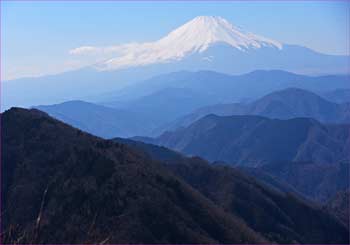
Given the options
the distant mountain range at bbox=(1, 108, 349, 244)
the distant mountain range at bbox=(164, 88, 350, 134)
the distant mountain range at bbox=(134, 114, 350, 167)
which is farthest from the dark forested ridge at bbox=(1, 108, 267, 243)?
the distant mountain range at bbox=(164, 88, 350, 134)

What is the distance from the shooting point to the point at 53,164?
23688 millimetres

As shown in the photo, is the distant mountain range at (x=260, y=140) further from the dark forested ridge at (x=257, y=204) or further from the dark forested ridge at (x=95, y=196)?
the dark forested ridge at (x=95, y=196)

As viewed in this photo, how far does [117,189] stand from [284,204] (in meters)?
13.5

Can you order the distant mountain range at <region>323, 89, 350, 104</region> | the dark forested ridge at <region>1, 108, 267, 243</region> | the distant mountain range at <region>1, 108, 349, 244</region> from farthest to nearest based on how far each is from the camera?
1. the distant mountain range at <region>323, 89, 350, 104</region>
2. the distant mountain range at <region>1, 108, 349, 244</region>
3. the dark forested ridge at <region>1, 108, 267, 243</region>

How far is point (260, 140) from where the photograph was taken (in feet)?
328

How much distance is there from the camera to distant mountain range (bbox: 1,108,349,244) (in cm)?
1958

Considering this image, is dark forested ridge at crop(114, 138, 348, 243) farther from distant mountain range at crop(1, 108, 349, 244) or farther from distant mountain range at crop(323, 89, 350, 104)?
distant mountain range at crop(323, 89, 350, 104)

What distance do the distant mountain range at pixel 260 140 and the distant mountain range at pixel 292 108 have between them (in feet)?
115

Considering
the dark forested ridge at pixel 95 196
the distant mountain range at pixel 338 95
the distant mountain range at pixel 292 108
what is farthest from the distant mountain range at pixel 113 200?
the distant mountain range at pixel 338 95

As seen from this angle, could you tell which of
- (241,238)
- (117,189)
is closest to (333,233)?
(241,238)

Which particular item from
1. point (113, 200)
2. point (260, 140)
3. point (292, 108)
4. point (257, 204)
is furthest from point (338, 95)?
point (113, 200)

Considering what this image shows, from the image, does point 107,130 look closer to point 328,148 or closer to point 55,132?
point 328,148

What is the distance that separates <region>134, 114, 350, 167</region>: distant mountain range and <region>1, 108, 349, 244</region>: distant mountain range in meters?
58.2

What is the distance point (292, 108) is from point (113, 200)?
133609mm
